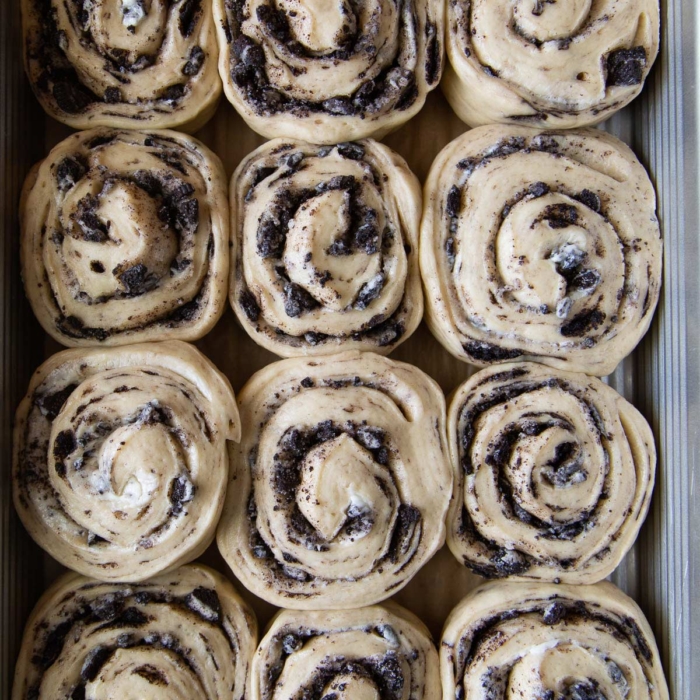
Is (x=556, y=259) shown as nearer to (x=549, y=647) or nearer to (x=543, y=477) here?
(x=543, y=477)

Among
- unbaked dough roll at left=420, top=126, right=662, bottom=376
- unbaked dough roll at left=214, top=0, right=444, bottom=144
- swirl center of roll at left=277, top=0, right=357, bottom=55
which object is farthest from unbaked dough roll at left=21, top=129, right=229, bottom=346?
unbaked dough roll at left=420, top=126, right=662, bottom=376

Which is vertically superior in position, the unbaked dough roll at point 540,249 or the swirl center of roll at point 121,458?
the unbaked dough roll at point 540,249

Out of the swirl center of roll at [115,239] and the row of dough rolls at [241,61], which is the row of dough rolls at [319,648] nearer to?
the swirl center of roll at [115,239]

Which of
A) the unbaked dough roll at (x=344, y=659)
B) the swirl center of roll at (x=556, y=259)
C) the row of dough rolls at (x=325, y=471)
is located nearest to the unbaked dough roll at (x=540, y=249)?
the swirl center of roll at (x=556, y=259)

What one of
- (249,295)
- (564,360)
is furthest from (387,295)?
(564,360)

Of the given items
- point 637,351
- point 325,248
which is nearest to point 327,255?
point 325,248
